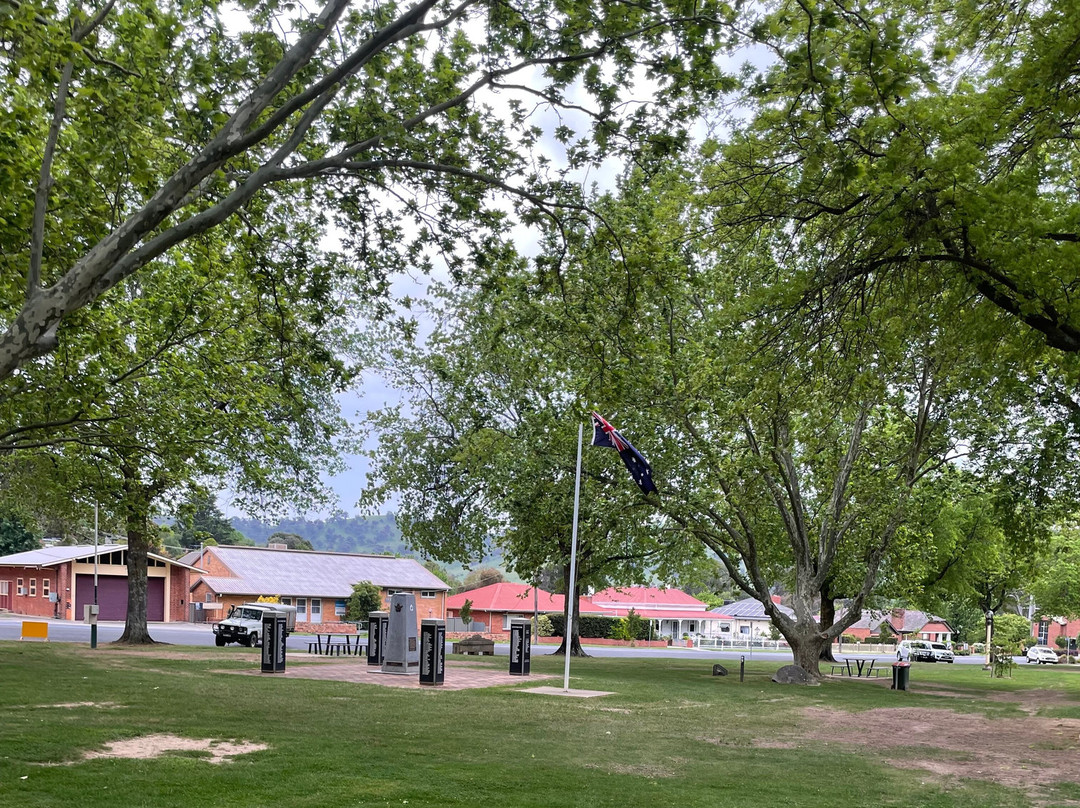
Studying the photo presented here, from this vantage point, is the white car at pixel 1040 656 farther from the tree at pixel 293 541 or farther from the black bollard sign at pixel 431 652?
the tree at pixel 293 541

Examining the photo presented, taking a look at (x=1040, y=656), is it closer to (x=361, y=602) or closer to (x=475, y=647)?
(x=361, y=602)

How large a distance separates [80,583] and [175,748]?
5338 cm

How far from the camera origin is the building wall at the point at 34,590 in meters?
59.4

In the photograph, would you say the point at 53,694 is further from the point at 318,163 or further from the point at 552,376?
the point at 552,376

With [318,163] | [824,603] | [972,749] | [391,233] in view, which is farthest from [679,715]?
[824,603]

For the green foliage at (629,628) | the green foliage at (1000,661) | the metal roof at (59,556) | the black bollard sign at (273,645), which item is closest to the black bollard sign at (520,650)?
the black bollard sign at (273,645)

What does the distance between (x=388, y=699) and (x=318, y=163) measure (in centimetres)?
1086

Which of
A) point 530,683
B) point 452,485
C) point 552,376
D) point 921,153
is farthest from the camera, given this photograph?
point 452,485

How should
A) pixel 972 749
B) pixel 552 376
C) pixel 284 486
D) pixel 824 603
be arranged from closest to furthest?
pixel 972 749
pixel 552 376
pixel 284 486
pixel 824 603

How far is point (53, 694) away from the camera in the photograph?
15.9 m

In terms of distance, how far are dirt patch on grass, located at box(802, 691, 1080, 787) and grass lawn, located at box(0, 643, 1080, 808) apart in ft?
0.26

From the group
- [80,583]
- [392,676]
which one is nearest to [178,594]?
[80,583]

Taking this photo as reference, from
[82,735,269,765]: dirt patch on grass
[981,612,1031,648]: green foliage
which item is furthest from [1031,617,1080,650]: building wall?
[82,735,269,765]: dirt patch on grass

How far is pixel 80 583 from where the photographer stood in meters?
58.9
